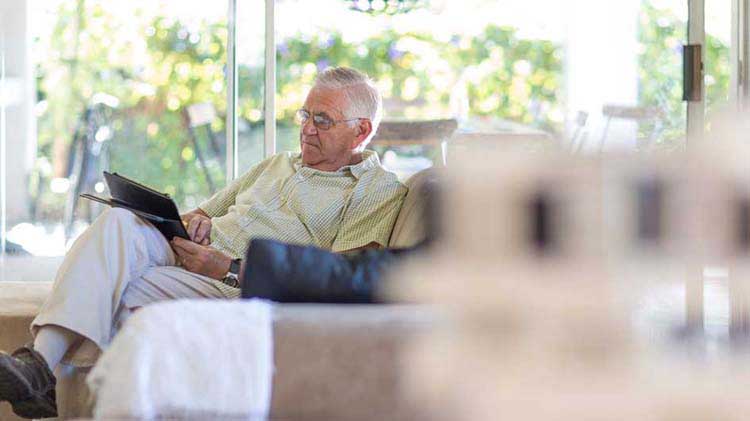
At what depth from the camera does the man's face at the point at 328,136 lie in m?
3.72

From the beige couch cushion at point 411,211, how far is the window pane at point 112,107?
2.03m

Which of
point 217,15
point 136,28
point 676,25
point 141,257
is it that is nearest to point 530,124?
point 676,25

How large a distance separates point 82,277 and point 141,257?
0.82 ft

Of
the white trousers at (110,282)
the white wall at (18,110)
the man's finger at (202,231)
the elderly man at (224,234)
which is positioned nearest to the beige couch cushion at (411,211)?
the elderly man at (224,234)

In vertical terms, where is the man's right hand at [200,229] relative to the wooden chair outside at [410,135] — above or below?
below

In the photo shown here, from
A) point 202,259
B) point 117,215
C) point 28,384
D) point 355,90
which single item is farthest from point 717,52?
point 28,384

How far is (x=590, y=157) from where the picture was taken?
1.72 metres

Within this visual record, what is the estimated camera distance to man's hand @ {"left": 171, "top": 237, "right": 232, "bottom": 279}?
3338mm

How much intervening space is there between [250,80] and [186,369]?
135 inches

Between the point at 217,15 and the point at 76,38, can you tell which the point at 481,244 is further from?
the point at 76,38

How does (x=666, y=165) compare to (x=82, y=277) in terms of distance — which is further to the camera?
(x=82, y=277)

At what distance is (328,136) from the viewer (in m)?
3.72

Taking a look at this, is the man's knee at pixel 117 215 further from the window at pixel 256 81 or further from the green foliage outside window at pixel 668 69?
the green foliage outside window at pixel 668 69

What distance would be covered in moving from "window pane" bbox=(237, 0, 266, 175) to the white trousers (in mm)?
1810
